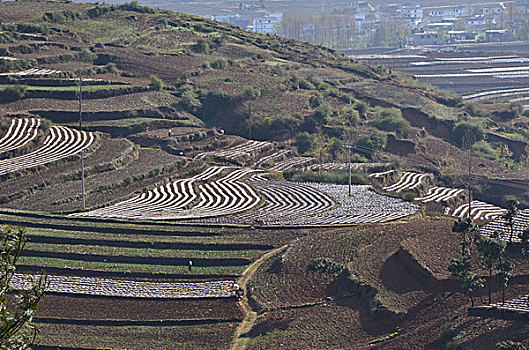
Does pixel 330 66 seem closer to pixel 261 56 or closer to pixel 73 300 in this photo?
pixel 261 56

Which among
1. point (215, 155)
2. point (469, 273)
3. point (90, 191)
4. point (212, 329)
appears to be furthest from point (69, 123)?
point (469, 273)

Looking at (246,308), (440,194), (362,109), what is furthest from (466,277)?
(362,109)

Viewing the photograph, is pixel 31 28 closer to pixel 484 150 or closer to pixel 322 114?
pixel 322 114

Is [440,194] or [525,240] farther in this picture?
[440,194]

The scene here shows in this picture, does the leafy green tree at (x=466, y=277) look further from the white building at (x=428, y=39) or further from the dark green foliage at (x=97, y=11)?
the white building at (x=428, y=39)

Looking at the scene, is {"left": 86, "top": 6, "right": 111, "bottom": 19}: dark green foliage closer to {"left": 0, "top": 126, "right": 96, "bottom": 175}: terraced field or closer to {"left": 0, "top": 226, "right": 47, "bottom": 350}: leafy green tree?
{"left": 0, "top": 126, "right": 96, "bottom": 175}: terraced field

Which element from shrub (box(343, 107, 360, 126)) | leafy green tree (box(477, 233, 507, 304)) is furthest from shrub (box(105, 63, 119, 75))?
leafy green tree (box(477, 233, 507, 304))
